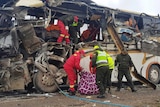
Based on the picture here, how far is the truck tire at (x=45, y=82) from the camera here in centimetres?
909

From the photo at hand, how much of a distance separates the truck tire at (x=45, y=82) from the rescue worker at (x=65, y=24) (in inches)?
51.7

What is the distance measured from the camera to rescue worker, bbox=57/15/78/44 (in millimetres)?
10180

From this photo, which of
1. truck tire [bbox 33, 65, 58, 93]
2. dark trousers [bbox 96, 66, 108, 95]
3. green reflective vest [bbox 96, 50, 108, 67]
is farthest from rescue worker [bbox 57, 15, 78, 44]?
dark trousers [bbox 96, 66, 108, 95]

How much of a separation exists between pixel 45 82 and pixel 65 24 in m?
2.40

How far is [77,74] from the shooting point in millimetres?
9672

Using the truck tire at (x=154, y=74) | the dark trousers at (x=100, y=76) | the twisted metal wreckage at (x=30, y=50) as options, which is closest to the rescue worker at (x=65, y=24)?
the twisted metal wreckage at (x=30, y=50)

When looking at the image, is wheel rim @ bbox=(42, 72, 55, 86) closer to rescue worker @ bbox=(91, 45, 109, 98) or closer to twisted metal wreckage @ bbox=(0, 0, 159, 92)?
twisted metal wreckage @ bbox=(0, 0, 159, 92)

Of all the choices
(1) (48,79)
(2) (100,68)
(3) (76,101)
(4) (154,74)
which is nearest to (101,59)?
(2) (100,68)

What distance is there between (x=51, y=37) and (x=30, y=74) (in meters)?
1.68

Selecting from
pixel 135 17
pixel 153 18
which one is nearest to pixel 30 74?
pixel 135 17

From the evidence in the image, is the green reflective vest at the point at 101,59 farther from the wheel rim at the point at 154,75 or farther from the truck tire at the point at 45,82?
the wheel rim at the point at 154,75

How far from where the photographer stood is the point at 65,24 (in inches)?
417

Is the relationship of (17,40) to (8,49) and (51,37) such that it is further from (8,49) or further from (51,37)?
(51,37)

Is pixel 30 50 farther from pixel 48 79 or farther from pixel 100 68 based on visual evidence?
pixel 100 68
